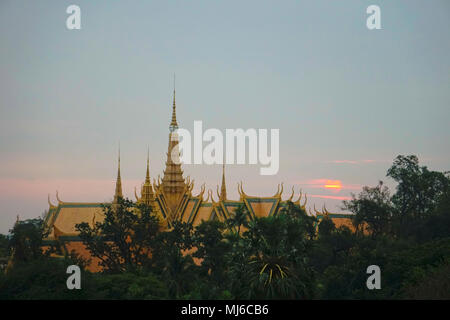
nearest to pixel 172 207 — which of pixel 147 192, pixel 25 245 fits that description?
pixel 147 192

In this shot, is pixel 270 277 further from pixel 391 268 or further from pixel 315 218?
pixel 315 218

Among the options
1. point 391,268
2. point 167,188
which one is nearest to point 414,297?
point 391,268

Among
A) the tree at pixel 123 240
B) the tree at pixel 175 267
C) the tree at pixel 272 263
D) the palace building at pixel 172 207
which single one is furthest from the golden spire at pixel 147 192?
the tree at pixel 272 263

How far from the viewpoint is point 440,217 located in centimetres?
4441

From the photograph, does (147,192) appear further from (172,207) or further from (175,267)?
(175,267)

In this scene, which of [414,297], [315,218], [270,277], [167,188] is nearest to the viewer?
[270,277]

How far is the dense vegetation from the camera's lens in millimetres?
29094

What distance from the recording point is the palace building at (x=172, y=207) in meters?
48.2

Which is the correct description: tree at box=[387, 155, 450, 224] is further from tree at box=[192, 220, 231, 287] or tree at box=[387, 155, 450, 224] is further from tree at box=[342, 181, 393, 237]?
tree at box=[192, 220, 231, 287]

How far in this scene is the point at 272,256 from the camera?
28.6 metres

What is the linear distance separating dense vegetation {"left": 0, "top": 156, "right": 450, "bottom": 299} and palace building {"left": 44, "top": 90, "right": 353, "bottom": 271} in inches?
74.3

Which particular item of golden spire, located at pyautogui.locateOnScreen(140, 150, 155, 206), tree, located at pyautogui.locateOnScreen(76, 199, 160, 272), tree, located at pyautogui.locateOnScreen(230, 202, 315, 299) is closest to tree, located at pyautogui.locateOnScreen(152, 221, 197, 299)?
tree, located at pyautogui.locateOnScreen(76, 199, 160, 272)
